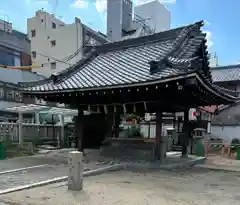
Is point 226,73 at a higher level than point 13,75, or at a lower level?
higher

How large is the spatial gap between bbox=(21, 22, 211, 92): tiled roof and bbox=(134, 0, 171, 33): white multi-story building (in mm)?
25680

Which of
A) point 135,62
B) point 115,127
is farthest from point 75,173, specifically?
point 115,127

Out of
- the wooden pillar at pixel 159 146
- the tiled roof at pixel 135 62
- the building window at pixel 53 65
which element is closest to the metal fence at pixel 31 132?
the tiled roof at pixel 135 62

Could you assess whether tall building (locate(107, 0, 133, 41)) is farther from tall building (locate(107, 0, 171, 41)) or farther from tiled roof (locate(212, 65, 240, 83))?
tiled roof (locate(212, 65, 240, 83))

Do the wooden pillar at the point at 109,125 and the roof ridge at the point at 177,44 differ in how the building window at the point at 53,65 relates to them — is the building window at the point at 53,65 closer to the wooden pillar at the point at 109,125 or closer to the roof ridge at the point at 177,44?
the wooden pillar at the point at 109,125

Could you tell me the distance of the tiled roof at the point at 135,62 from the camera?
380 inches

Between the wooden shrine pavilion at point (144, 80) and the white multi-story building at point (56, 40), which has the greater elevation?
the white multi-story building at point (56, 40)

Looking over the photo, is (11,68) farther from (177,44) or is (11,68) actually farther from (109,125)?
(177,44)

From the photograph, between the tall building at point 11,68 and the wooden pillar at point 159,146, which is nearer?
the wooden pillar at point 159,146

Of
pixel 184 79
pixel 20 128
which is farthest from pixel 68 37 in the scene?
pixel 184 79

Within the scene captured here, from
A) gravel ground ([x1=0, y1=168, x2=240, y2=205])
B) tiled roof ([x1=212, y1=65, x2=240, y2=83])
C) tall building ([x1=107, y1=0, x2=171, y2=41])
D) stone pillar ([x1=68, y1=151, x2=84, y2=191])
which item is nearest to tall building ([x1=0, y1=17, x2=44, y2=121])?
tall building ([x1=107, y1=0, x2=171, y2=41])

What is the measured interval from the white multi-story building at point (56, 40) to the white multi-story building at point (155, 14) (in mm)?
9582

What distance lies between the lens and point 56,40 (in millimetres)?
31812

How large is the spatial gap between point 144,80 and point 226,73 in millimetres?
21850
